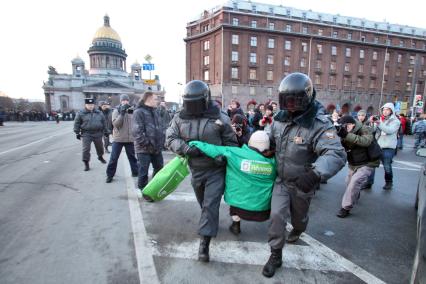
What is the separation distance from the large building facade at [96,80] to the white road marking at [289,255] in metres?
80.0

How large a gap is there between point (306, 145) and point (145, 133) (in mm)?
3254

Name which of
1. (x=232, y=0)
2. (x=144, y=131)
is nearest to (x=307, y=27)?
(x=232, y=0)

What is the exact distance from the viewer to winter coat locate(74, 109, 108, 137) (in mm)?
7102

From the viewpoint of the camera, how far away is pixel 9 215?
13.2 feet

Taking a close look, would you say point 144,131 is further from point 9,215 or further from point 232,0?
point 232,0

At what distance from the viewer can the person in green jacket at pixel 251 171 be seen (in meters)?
2.78

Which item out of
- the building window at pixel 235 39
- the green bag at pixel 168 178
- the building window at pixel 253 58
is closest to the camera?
the green bag at pixel 168 178

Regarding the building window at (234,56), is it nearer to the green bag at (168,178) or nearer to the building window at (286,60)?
the building window at (286,60)

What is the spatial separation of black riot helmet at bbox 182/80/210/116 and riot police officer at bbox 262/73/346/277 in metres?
0.82

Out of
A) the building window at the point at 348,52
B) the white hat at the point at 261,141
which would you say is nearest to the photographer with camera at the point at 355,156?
the white hat at the point at 261,141

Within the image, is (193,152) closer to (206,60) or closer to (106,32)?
(206,60)

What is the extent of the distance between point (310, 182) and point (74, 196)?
177 inches

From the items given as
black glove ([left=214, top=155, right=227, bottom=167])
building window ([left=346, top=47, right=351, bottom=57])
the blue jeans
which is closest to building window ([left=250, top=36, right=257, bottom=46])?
building window ([left=346, top=47, right=351, bottom=57])

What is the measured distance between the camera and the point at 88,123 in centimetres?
712
